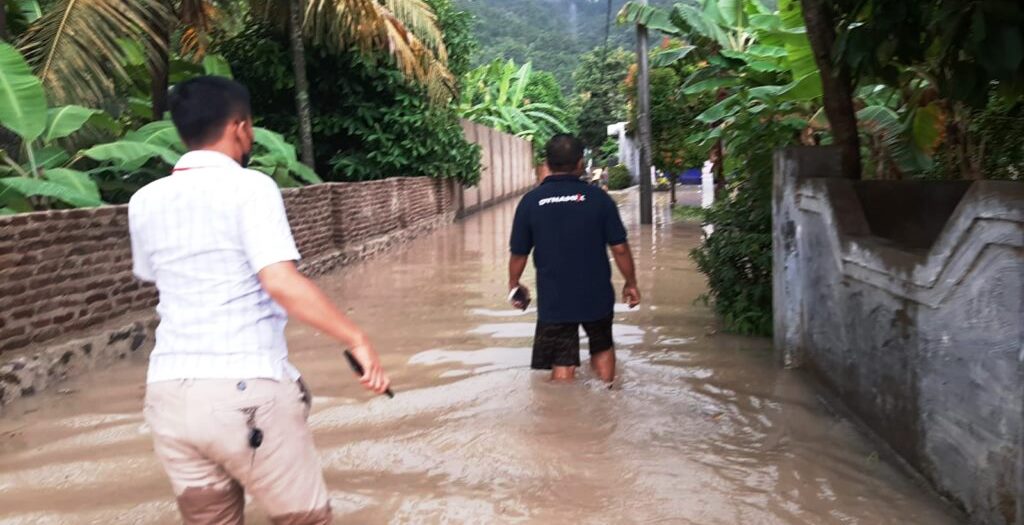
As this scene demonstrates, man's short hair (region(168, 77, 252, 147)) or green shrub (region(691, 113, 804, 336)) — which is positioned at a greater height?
man's short hair (region(168, 77, 252, 147))

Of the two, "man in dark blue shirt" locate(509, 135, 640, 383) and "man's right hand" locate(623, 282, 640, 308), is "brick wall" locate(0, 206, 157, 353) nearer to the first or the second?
"man in dark blue shirt" locate(509, 135, 640, 383)

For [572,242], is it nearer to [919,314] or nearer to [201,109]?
[919,314]

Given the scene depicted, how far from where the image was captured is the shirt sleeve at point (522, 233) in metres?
5.53

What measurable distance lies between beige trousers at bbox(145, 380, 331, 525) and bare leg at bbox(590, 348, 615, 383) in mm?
3286

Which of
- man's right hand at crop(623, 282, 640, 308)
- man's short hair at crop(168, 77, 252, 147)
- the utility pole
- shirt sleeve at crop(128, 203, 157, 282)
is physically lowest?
man's right hand at crop(623, 282, 640, 308)

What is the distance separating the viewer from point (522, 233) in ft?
18.2

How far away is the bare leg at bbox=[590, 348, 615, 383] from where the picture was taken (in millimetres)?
5773

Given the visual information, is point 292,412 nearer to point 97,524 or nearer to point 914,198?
point 97,524

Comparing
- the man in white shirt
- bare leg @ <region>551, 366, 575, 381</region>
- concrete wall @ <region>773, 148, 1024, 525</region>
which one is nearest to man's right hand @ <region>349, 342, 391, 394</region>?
the man in white shirt

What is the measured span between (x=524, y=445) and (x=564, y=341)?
0.90m

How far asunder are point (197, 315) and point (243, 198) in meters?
0.37

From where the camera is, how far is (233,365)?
2.48m

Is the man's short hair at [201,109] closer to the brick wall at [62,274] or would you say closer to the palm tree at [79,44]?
the brick wall at [62,274]

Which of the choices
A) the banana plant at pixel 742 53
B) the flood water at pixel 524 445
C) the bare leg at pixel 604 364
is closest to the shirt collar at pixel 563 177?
the bare leg at pixel 604 364
